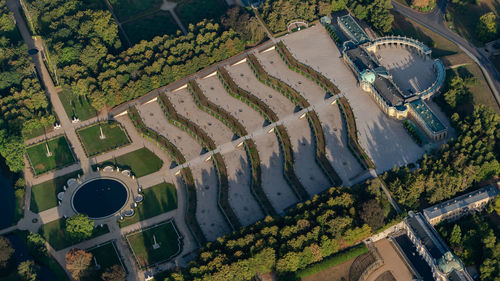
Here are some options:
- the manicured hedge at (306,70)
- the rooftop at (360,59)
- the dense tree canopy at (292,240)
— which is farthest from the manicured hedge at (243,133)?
the rooftop at (360,59)

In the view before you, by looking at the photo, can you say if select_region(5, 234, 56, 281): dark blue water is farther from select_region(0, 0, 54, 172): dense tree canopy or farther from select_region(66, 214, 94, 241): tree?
select_region(0, 0, 54, 172): dense tree canopy

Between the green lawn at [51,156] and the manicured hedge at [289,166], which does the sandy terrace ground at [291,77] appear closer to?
the manicured hedge at [289,166]

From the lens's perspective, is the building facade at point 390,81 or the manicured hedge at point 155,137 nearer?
the building facade at point 390,81

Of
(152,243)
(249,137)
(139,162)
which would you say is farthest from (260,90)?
(152,243)

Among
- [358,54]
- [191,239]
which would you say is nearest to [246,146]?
[191,239]

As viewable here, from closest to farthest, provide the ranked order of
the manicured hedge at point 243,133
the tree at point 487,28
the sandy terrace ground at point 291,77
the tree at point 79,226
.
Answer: the tree at point 79,226 → the manicured hedge at point 243,133 → the sandy terrace ground at point 291,77 → the tree at point 487,28

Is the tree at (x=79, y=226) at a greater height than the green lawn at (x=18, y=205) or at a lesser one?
lesser

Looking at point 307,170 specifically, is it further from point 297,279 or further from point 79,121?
point 79,121
